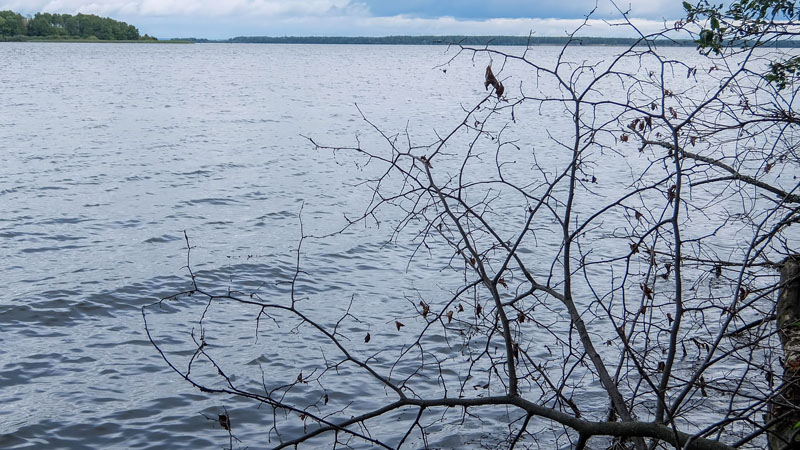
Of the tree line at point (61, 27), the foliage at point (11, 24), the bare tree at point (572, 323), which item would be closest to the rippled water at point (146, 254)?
the bare tree at point (572, 323)

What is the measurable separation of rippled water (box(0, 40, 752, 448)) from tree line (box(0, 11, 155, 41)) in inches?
6421

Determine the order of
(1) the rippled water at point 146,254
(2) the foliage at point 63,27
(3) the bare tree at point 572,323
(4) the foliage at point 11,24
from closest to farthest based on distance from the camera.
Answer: (3) the bare tree at point 572,323, (1) the rippled water at point 146,254, (4) the foliage at point 11,24, (2) the foliage at point 63,27

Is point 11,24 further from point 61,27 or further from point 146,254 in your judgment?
point 146,254

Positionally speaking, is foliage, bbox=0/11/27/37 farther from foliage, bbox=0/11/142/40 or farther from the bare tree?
the bare tree

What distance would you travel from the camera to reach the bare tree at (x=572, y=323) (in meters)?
3.72

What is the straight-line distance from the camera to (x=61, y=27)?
184 m

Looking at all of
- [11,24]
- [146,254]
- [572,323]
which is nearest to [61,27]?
[11,24]

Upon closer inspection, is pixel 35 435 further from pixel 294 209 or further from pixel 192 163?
pixel 192 163

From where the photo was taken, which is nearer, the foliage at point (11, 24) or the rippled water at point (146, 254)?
the rippled water at point (146, 254)

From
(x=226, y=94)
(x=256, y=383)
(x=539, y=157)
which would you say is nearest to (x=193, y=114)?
(x=226, y=94)

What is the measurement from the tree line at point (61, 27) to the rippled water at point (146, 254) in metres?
163

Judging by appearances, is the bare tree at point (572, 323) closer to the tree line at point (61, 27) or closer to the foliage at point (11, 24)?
the foliage at point (11, 24)

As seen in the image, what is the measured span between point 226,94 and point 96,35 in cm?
15919

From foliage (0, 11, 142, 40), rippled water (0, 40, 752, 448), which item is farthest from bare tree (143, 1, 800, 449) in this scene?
foliage (0, 11, 142, 40)
